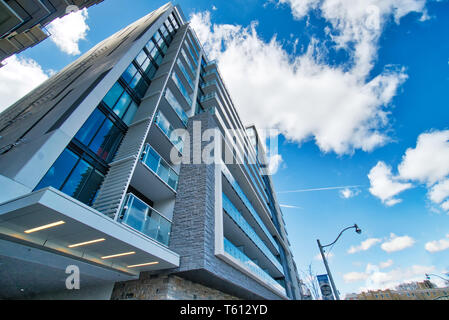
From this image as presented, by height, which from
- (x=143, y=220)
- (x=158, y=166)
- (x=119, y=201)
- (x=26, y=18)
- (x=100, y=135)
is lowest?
(x=143, y=220)

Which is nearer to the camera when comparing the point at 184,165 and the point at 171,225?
the point at 171,225

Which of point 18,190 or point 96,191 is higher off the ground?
point 96,191

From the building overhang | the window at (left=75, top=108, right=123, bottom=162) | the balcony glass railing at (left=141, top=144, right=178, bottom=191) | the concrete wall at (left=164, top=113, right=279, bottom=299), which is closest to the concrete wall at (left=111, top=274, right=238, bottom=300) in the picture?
the concrete wall at (left=164, top=113, right=279, bottom=299)

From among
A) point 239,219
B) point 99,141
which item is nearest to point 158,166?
point 99,141

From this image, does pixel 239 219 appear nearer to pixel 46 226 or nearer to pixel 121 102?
pixel 121 102

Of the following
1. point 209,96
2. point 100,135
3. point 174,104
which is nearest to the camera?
point 100,135

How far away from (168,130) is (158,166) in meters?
3.51

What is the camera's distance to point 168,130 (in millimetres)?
13953

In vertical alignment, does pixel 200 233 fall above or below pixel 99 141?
below

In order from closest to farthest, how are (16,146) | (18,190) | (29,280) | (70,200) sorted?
(70,200) < (18,190) < (29,280) < (16,146)

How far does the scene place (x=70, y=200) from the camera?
5.30 meters

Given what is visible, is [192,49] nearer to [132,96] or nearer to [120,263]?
[132,96]

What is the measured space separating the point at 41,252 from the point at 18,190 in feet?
6.32

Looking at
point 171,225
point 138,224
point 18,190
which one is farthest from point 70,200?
point 171,225
